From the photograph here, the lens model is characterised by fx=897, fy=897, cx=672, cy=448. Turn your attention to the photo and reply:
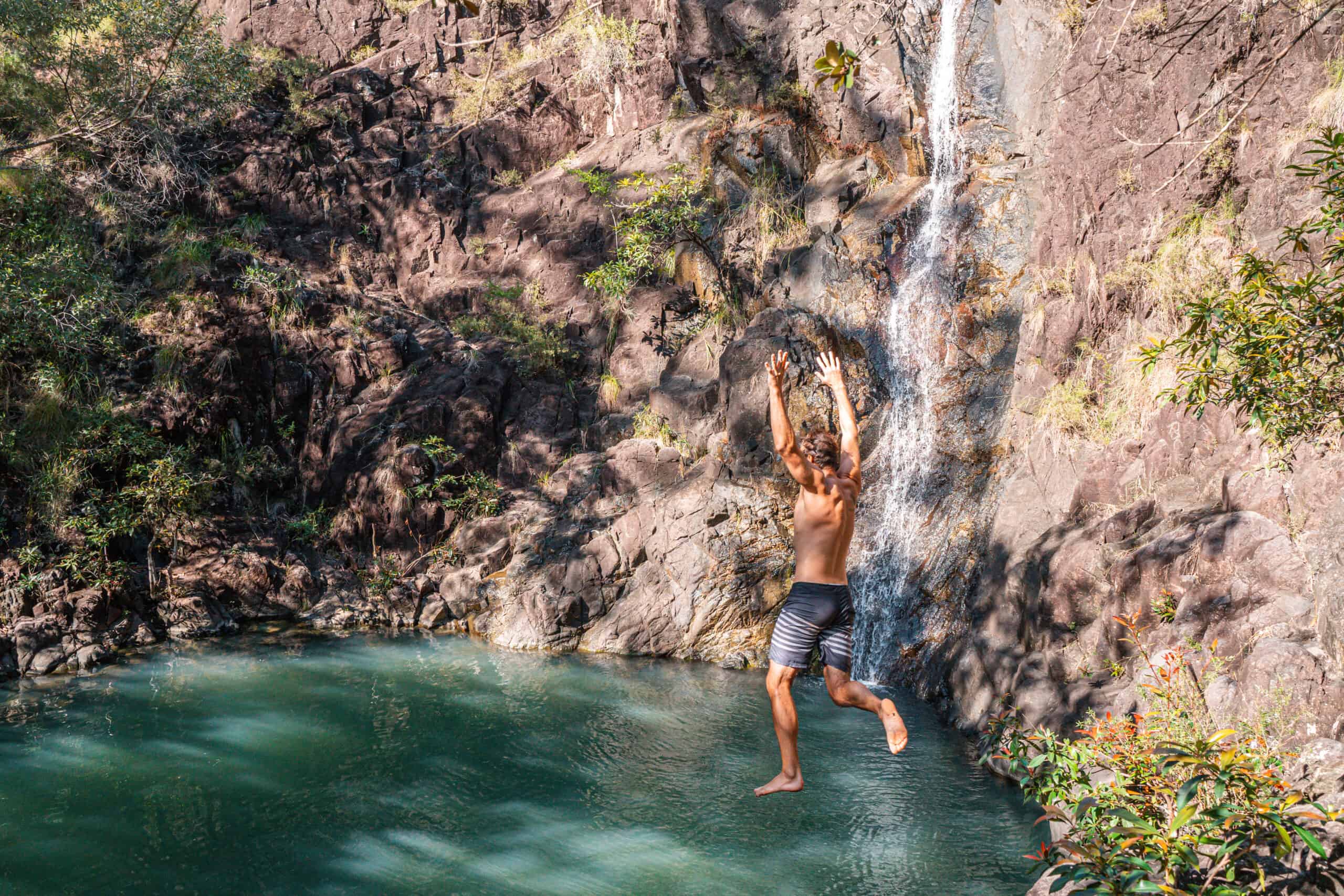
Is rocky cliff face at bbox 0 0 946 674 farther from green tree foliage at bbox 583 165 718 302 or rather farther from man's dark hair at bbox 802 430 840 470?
man's dark hair at bbox 802 430 840 470

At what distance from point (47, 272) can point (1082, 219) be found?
13.4m

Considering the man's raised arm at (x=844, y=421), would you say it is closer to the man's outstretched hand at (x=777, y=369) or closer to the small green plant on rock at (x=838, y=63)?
the man's outstretched hand at (x=777, y=369)

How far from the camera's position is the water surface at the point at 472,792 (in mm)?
5969

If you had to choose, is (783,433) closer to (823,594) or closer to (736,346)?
(823,594)

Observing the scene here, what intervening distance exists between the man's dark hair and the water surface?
9.87 ft

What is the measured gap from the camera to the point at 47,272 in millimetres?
12359

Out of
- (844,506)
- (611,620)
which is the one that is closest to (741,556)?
(611,620)

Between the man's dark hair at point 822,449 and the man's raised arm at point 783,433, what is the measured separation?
0.19 metres

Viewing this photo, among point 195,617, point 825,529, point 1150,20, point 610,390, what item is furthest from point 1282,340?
point 195,617

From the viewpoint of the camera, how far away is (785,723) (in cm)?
450

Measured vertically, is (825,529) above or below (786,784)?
above

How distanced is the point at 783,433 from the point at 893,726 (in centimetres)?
154

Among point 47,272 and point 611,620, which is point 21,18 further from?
point 611,620

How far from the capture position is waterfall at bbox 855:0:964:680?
10875 mm
